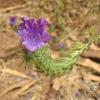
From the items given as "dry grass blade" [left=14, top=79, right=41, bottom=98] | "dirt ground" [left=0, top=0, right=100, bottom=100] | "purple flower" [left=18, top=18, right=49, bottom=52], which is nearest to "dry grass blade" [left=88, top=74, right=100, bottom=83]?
"dirt ground" [left=0, top=0, right=100, bottom=100]

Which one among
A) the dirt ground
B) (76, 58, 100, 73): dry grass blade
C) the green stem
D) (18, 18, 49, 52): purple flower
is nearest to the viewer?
(18, 18, 49, 52): purple flower

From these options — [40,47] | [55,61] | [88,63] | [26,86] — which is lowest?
[26,86]

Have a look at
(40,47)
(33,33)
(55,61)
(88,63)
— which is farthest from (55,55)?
(33,33)

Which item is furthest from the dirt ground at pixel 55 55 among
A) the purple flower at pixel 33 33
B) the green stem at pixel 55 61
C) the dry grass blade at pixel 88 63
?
the purple flower at pixel 33 33

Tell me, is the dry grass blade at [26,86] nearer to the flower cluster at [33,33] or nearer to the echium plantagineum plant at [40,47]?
the echium plantagineum plant at [40,47]

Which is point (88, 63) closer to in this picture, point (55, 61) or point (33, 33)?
point (55, 61)

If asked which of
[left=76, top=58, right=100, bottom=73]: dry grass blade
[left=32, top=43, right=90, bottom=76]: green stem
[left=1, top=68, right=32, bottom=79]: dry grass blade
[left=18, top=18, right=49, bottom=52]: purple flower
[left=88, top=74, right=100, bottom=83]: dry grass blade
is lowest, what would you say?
[left=88, top=74, right=100, bottom=83]: dry grass blade

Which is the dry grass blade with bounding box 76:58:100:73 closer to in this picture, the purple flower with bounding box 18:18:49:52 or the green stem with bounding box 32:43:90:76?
the green stem with bounding box 32:43:90:76

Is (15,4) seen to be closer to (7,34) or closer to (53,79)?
(7,34)
